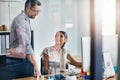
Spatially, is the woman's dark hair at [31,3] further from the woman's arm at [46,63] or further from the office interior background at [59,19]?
the woman's arm at [46,63]

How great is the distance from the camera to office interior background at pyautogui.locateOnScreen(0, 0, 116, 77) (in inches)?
99.0

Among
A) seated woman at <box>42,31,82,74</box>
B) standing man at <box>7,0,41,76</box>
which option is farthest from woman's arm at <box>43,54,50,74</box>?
standing man at <box>7,0,41,76</box>

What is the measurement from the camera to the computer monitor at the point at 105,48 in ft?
8.43

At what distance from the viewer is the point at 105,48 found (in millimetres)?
2709

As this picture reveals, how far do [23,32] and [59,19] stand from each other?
1.42ft

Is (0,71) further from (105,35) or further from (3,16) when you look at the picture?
(105,35)

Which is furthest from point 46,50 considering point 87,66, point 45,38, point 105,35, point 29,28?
point 105,35

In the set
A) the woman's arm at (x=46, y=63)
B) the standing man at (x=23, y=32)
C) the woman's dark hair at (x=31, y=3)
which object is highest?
the woman's dark hair at (x=31, y=3)

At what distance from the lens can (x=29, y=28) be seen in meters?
2.56

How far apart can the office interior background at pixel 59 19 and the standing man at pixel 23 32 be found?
0.16 feet

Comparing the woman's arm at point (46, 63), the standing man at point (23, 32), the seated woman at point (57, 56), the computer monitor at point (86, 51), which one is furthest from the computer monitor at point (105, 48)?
the standing man at point (23, 32)

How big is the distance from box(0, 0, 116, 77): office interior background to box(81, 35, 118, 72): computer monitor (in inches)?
2.8

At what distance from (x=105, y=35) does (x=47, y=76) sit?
0.80 metres

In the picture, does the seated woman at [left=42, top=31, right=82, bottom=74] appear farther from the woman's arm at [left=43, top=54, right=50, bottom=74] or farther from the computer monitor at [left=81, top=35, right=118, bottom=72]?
the computer monitor at [left=81, top=35, right=118, bottom=72]
